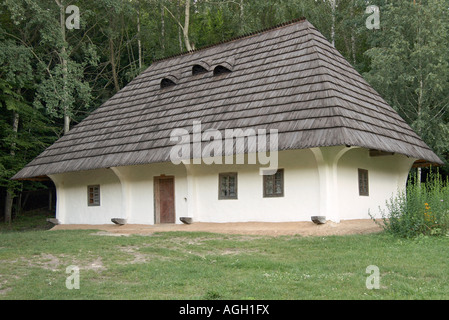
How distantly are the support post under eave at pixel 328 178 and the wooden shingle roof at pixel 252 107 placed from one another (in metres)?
0.68

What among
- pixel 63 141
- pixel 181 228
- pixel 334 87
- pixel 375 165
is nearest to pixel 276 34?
pixel 334 87

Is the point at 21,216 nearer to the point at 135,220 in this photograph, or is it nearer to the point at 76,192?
the point at 76,192

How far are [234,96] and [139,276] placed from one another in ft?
25.4

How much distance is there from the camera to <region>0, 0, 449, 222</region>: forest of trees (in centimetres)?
1817

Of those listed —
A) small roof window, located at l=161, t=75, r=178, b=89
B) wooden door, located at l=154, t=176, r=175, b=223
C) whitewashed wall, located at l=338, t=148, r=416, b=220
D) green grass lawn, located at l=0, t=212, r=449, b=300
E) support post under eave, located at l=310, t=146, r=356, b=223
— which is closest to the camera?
green grass lawn, located at l=0, t=212, r=449, b=300

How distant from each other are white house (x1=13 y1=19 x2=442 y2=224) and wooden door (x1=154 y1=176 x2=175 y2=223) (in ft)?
0.10

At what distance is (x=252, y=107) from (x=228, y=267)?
6.16 m

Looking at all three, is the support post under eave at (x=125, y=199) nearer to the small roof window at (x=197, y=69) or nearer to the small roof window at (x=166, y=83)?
the small roof window at (x=166, y=83)

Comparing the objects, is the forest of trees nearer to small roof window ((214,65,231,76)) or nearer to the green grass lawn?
small roof window ((214,65,231,76))

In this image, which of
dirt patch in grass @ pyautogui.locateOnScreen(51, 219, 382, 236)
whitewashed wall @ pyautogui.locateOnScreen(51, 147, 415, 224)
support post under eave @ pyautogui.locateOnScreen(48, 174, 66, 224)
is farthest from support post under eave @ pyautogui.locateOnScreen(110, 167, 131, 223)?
support post under eave @ pyautogui.locateOnScreen(48, 174, 66, 224)

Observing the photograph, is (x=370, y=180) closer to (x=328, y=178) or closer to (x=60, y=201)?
(x=328, y=178)

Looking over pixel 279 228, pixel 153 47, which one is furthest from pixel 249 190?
pixel 153 47

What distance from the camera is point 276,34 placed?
15367 millimetres

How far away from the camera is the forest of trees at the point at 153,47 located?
18.2 meters
